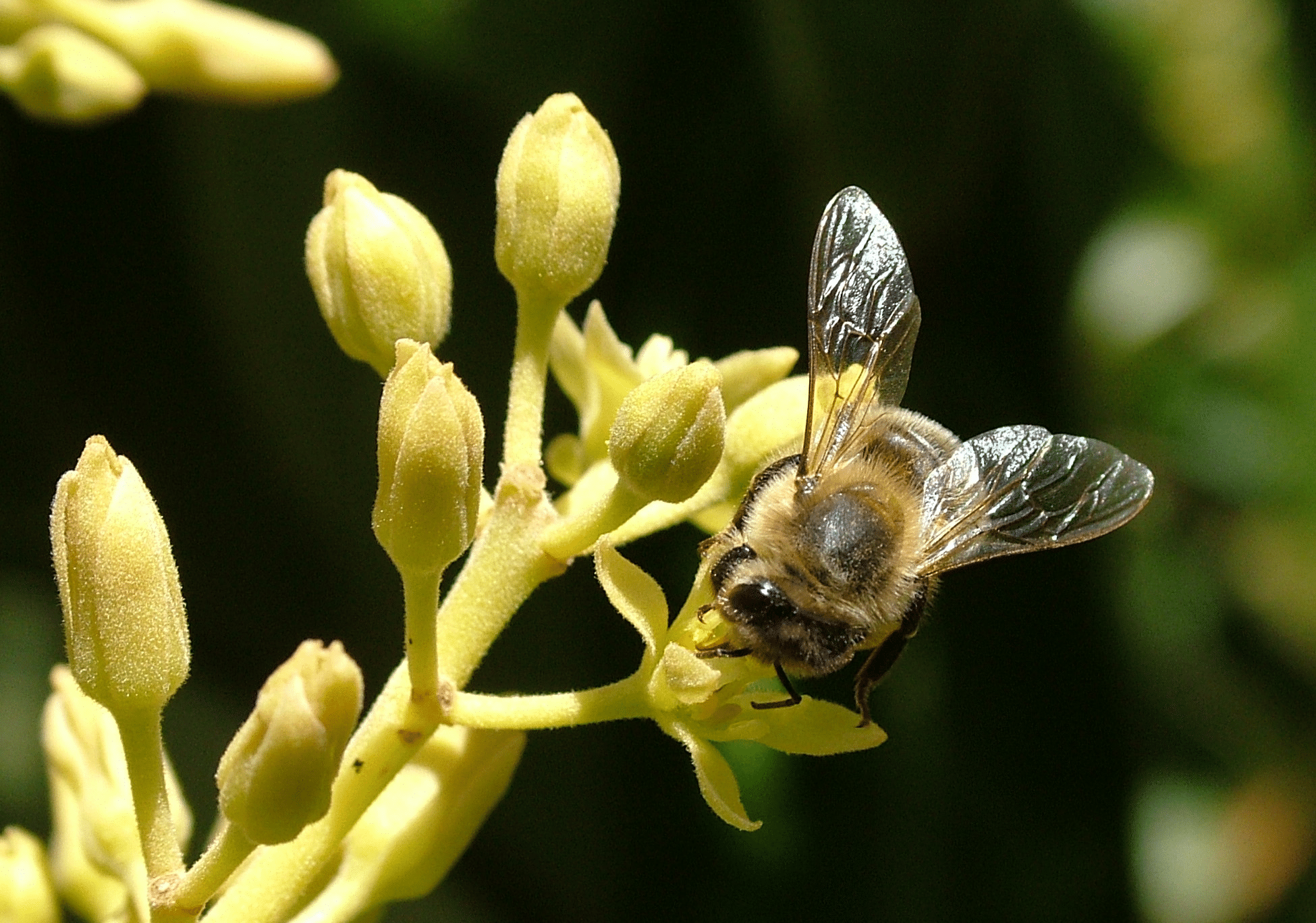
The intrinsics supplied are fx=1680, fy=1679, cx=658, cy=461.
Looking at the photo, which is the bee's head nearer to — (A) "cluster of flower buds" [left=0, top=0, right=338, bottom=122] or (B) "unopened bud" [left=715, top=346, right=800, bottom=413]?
(B) "unopened bud" [left=715, top=346, right=800, bottom=413]

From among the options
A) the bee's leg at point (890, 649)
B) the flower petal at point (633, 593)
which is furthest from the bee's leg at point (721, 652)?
the bee's leg at point (890, 649)

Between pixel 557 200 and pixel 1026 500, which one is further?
pixel 1026 500

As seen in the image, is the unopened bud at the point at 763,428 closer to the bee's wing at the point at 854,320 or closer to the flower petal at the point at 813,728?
the bee's wing at the point at 854,320

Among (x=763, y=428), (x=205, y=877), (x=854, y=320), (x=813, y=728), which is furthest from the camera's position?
(x=854, y=320)

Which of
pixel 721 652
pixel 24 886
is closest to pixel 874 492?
pixel 721 652

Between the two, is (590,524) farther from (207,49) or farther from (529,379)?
(207,49)

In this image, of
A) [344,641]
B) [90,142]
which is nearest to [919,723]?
[344,641]
